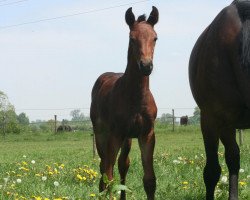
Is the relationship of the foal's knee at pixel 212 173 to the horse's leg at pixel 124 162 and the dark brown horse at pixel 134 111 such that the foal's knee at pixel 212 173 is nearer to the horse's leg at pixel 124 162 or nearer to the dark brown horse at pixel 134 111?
the dark brown horse at pixel 134 111

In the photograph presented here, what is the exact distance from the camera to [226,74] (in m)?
3.66

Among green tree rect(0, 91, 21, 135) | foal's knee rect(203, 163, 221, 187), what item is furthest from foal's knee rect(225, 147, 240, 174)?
green tree rect(0, 91, 21, 135)

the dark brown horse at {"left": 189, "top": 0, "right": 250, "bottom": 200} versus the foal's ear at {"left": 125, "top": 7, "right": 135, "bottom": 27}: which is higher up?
the foal's ear at {"left": 125, "top": 7, "right": 135, "bottom": 27}

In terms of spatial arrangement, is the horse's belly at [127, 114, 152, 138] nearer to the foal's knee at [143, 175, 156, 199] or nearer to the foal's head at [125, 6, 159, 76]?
the foal's knee at [143, 175, 156, 199]

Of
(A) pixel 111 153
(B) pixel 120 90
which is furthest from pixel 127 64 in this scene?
(A) pixel 111 153

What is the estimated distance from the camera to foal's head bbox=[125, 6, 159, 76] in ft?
15.4

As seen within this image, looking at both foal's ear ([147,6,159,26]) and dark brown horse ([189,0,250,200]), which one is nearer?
dark brown horse ([189,0,250,200])

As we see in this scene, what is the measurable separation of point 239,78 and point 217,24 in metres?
0.58

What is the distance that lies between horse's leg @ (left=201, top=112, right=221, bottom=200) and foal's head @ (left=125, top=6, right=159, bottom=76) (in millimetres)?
830

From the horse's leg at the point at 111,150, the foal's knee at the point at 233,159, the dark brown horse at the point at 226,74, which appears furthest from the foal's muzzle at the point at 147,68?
the foal's knee at the point at 233,159

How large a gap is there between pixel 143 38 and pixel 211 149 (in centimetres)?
136

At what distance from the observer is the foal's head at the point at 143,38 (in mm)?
4707

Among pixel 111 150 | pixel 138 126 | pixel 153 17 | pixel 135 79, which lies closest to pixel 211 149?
pixel 138 126

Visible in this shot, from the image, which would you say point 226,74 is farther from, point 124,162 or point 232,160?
point 124,162
